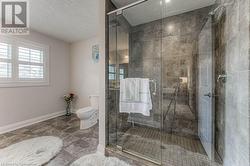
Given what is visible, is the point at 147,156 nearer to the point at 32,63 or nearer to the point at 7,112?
the point at 7,112

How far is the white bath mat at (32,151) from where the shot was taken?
1577mm

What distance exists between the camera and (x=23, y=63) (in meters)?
2.86

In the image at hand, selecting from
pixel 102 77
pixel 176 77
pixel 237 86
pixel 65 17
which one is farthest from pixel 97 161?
pixel 65 17

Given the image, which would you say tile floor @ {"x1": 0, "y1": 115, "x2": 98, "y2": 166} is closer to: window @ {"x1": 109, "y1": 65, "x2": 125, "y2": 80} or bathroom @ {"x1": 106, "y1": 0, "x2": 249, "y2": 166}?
bathroom @ {"x1": 106, "y1": 0, "x2": 249, "y2": 166}

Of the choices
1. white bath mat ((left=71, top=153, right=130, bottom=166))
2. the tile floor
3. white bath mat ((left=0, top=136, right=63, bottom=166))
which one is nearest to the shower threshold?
white bath mat ((left=71, top=153, right=130, bottom=166))

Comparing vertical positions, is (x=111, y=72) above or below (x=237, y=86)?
above

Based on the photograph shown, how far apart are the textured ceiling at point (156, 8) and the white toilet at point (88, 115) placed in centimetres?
210

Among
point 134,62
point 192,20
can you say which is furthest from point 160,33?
point 134,62

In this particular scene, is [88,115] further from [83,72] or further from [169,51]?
[169,51]

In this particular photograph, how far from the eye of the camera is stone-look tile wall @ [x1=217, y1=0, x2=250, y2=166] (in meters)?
0.87

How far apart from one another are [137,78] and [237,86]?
145cm

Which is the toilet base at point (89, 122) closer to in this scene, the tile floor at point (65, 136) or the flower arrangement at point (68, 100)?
the tile floor at point (65, 136)

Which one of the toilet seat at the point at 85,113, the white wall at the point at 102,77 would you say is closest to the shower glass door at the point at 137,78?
the white wall at the point at 102,77

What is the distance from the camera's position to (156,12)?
7.41ft
